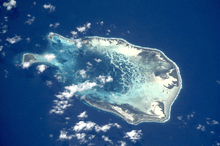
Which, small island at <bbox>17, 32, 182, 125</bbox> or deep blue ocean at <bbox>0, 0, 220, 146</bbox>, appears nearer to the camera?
deep blue ocean at <bbox>0, 0, 220, 146</bbox>

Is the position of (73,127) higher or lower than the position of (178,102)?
lower

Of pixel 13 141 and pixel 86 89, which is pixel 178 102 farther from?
pixel 13 141

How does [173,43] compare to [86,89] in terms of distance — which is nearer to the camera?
[173,43]

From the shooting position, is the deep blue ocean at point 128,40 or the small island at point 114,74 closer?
the deep blue ocean at point 128,40

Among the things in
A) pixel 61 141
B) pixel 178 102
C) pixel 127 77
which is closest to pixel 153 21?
pixel 127 77
